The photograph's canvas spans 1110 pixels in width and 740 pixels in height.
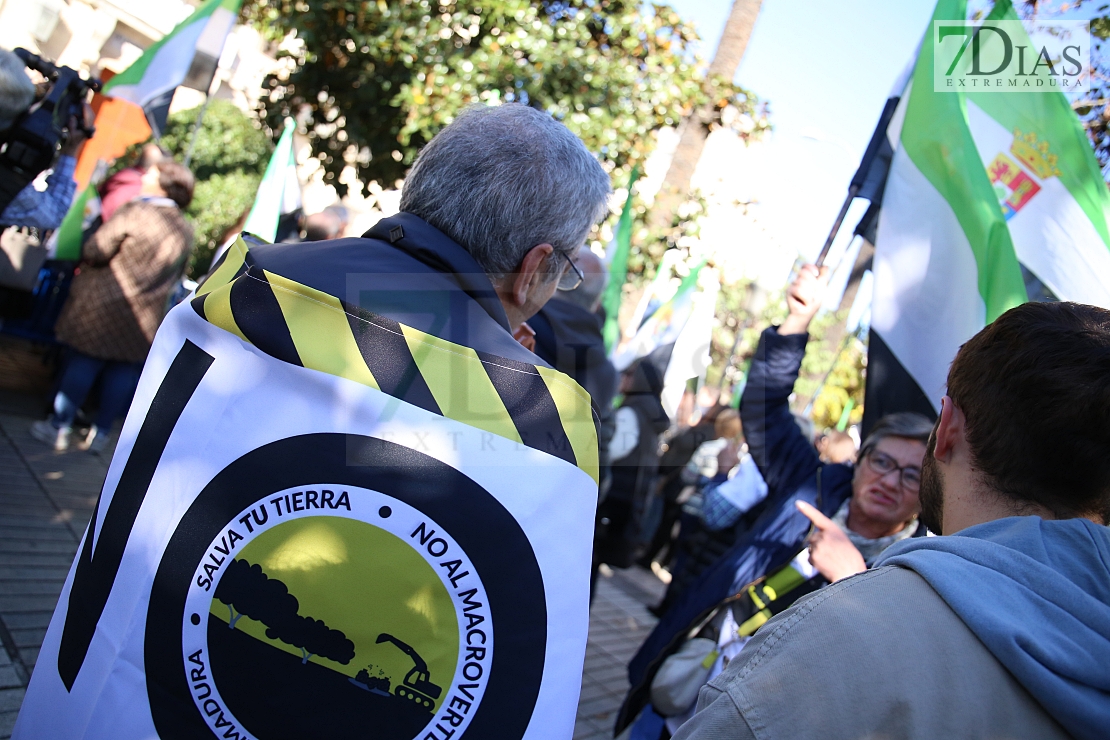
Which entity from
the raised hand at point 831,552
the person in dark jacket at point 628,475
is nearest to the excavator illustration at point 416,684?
the raised hand at point 831,552

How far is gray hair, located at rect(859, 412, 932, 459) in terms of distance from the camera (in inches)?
102

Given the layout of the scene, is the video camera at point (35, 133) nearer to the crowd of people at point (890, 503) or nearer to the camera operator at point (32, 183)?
the camera operator at point (32, 183)

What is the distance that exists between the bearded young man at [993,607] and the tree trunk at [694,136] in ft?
18.6

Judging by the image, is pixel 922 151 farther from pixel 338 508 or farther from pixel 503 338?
pixel 338 508

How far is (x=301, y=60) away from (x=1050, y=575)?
22.4 ft

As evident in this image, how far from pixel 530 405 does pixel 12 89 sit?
2984mm

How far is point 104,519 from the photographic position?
1324mm

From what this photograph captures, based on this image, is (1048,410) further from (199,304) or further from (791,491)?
(791,491)

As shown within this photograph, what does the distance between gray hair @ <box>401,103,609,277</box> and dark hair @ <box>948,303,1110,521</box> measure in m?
0.76

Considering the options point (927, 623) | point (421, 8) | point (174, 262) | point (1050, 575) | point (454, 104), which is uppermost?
point (421, 8)

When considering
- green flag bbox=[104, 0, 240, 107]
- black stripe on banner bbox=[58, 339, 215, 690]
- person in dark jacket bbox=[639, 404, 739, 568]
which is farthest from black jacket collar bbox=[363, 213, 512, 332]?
person in dark jacket bbox=[639, 404, 739, 568]

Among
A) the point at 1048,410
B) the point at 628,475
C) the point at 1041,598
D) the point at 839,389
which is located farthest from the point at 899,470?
the point at 839,389

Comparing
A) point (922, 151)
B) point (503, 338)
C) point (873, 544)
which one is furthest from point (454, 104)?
point (503, 338)

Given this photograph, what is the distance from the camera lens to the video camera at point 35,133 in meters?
3.31
